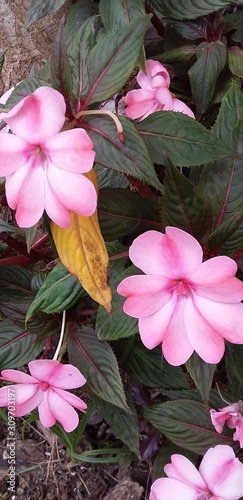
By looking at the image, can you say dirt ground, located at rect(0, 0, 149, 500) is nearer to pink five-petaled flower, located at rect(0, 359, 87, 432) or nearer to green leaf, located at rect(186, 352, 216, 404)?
pink five-petaled flower, located at rect(0, 359, 87, 432)

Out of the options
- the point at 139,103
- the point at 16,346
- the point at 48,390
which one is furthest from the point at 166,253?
the point at 16,346

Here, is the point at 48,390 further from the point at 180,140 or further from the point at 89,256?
the point at 180,140

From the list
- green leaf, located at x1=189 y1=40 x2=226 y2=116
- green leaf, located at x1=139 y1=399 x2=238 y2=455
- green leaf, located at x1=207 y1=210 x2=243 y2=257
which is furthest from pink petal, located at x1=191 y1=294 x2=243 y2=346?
green leaf, located at x1=189 y1=40 x2=226 y2=116

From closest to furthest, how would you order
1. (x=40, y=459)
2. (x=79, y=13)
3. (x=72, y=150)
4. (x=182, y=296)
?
(x=72, y=150) → (x=182, y=296) → (x=79, y=13) → (x=40, y=459)

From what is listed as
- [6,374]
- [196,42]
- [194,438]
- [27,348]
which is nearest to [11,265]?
[27,348]

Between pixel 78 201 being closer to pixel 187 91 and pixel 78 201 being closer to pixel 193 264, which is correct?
pixel 193 264

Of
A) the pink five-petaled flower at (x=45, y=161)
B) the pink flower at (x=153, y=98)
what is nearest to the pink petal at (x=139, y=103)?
the pink flower at (x=153, y=98)
